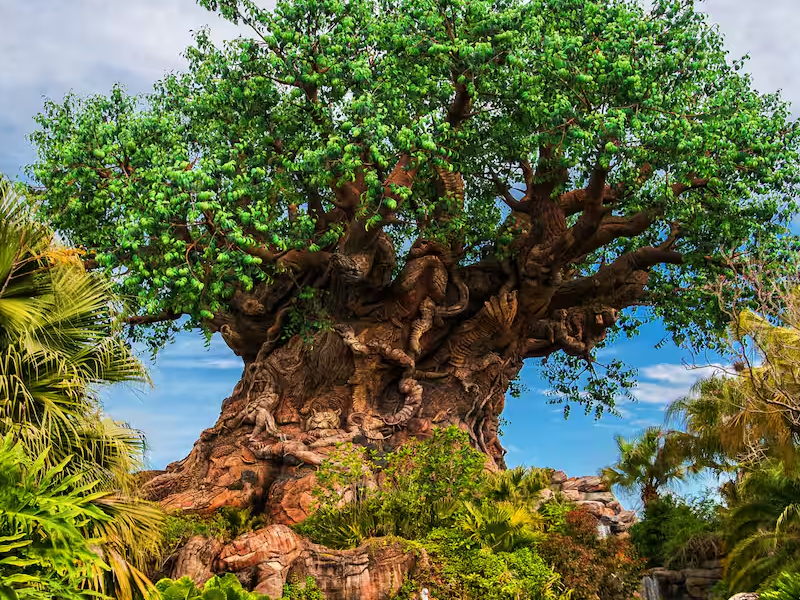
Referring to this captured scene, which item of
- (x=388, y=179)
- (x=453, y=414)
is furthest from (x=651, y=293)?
(x=388, y=179)

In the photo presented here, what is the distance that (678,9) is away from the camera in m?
14.9

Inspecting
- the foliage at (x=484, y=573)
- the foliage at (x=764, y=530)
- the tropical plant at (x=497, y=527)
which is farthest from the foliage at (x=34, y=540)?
the foliage at (x=764, y=530)

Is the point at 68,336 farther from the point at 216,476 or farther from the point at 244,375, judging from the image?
the point at 244,375

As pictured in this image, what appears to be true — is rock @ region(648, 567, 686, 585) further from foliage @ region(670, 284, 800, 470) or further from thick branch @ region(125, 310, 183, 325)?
thick branch @ region(125, 310, 183, 325)

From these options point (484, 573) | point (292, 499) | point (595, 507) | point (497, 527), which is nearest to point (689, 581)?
point (595, 507)

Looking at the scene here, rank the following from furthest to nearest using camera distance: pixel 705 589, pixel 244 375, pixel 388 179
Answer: pixel 244 375 → pixel 705 589 → pixel 388 179

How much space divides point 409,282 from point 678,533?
7.73 meters

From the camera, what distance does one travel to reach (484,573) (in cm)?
1116

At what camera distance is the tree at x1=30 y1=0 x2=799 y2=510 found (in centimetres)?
1317

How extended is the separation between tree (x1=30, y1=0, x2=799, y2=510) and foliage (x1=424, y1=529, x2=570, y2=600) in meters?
3.62

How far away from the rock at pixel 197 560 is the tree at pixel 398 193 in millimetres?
3436

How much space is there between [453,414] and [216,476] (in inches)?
198

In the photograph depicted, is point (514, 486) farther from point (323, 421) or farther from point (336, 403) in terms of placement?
point (336, 403)

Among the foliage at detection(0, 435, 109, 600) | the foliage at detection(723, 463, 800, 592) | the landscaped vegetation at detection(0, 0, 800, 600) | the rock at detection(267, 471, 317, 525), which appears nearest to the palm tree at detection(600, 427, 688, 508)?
the landscaped vegetation at detection(0, 0, 800, 600)
